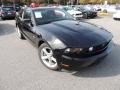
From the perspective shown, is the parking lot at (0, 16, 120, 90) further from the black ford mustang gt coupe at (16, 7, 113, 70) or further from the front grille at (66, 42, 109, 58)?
the front grille at (66, 42, 109, 58)

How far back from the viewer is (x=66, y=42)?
427 centimetres

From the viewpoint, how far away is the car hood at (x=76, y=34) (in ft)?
14.1

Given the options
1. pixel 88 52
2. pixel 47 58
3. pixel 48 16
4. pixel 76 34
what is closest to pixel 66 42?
pixel 76 34

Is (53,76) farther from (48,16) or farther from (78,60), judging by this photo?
(48,16)

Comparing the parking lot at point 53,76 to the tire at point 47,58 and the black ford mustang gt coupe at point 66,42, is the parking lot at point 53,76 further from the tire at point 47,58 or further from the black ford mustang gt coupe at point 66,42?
the black ford mustang gt coupe at point 66,42

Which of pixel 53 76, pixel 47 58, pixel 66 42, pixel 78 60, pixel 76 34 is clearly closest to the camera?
pixel 78 60

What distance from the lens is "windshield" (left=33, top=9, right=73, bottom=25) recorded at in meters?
5.69

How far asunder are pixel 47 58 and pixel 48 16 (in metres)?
1.60

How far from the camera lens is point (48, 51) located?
489 cm

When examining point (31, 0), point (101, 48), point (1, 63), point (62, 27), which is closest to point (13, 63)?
point (1, 63)

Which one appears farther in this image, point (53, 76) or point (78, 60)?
point (53, 76)

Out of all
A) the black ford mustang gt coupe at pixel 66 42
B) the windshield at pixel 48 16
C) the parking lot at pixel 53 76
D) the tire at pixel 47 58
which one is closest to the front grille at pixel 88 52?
the black ford mustang gt coupe at pixel 66 42

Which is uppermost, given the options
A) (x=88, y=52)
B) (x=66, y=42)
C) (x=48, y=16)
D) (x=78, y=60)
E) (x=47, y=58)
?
(x=48, y=16)

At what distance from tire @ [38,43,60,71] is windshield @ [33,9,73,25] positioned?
3.22 feet
